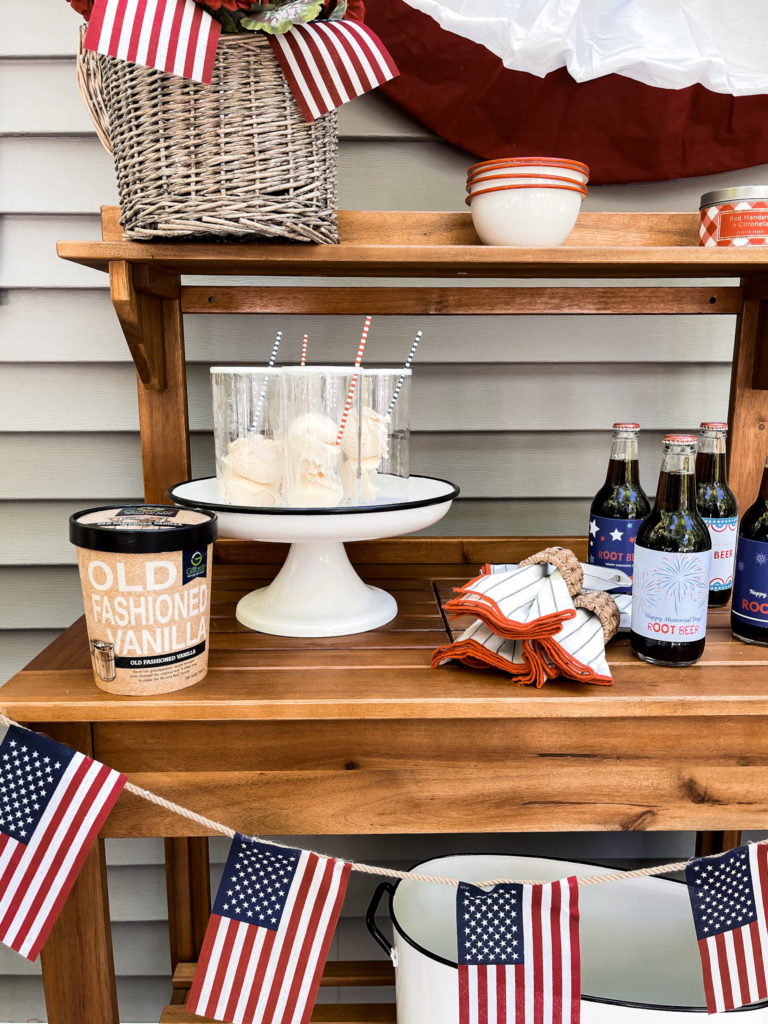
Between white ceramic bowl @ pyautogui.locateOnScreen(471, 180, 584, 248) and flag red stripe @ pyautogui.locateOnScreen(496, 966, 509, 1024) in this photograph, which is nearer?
flag red stripe @ pyautogui.locateOnScreen(496, 966, 509, 1024)

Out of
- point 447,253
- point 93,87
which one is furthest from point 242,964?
point 93,87

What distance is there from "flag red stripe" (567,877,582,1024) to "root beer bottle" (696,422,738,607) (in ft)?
1.79

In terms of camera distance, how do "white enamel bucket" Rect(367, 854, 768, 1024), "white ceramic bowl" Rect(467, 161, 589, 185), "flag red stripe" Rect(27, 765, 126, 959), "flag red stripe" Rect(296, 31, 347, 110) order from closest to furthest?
"flag red stripe" Rect(27, 765, 126, 959) < "flag red stripe" Rect(296, 31, 347, 110) < "white ceramic bowl" Rect(467, 161, 589, 185) < "white enamel bucket" Rect(367, 854, 768, 1024)

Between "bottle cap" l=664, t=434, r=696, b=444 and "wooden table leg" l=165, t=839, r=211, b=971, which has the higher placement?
"bottle cap" l=664, t=434, r=696, b=444

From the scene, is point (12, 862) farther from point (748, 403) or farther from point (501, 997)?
point (748, 403)

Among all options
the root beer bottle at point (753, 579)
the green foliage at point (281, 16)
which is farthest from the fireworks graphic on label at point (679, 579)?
the green foliage at point (281, 16)

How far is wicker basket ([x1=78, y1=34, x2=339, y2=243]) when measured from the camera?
948 millimetres

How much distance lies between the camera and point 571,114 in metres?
1.35

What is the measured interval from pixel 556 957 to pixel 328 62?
3.73ft

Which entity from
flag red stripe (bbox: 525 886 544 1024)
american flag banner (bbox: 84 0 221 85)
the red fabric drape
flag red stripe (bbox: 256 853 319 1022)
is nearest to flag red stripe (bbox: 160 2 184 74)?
american flag banner (bbox: 84 0 221 85)

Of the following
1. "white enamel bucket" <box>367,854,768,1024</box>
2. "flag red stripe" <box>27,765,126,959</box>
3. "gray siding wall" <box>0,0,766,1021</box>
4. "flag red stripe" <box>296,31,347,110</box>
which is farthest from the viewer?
"gray siding wall" <box>0,0,766,1021</box>

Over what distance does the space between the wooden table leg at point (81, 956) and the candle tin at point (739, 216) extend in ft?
4.04

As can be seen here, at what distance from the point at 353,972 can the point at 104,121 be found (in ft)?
5.11

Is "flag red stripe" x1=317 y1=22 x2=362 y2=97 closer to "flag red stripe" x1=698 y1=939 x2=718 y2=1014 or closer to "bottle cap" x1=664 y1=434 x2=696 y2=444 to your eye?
"bottle cap" x1=664 y1=434 x2=696 y2=444
